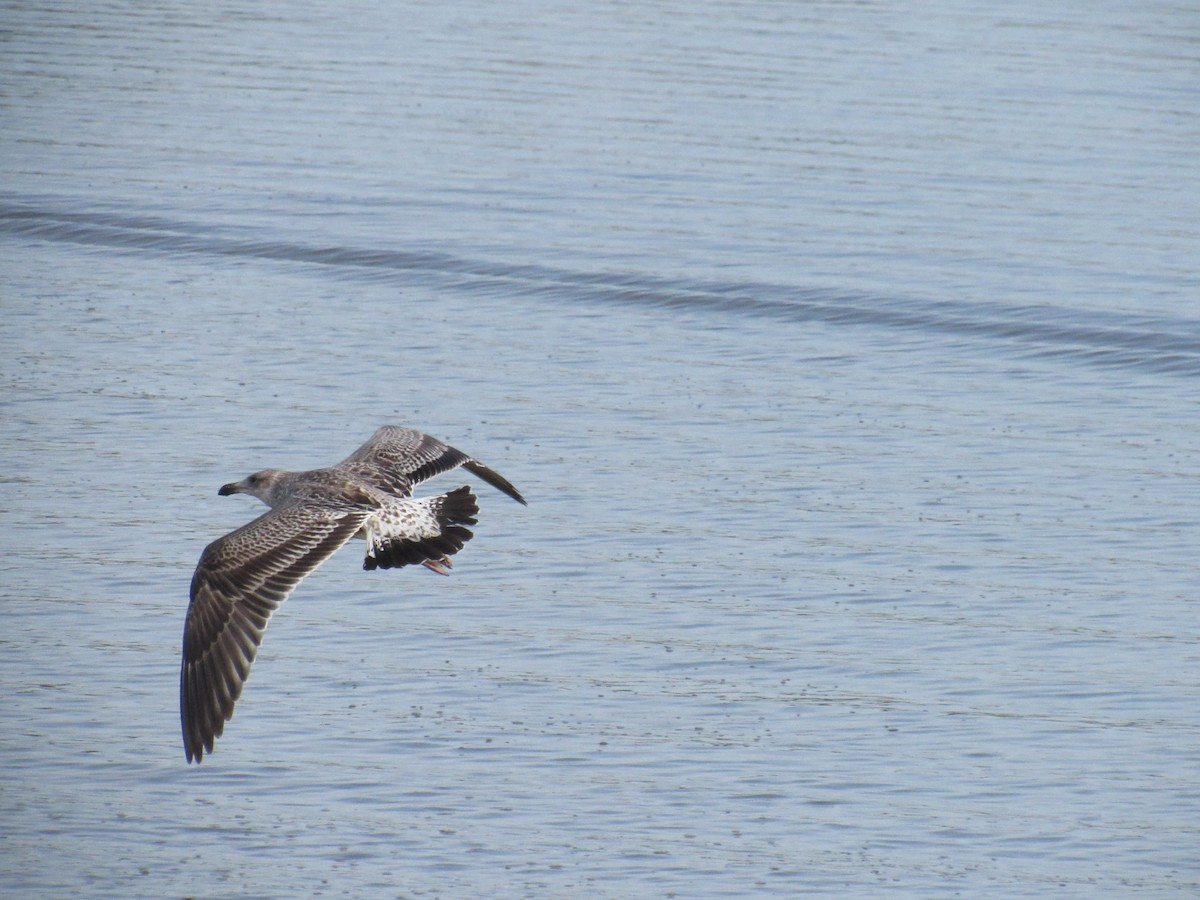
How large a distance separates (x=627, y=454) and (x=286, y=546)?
12.1 ft

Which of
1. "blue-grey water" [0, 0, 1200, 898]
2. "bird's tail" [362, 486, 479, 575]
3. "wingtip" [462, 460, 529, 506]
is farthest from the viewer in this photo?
"wingtip" [462, 460, 529, 506]

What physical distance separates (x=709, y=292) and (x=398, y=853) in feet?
26.4

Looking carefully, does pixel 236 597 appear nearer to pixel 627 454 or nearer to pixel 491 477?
pixel 491 477

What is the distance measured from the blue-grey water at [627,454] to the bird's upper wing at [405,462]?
1.98ft

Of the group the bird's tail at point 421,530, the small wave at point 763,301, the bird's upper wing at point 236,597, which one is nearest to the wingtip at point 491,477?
the bird's tail at point 421,530

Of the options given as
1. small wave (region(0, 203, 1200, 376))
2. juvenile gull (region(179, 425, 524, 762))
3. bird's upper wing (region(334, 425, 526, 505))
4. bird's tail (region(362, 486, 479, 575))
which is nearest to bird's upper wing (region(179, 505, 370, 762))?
juvenile gull (region(179, 425, 524, 762))

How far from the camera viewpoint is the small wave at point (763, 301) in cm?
1427

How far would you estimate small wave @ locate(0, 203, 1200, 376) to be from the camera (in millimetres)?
14266

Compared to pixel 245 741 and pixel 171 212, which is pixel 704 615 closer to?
pixel 245 741

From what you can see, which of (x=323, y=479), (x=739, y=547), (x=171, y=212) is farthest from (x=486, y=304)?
(x=323, y=479)

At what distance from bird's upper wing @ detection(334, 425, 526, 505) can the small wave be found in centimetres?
510

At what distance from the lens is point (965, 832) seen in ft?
26.1

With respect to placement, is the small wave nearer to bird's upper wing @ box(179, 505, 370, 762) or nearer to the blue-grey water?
the blue-grey water

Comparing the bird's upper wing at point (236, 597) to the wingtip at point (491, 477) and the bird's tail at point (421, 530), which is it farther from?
the wingtip at point (491, 477)
